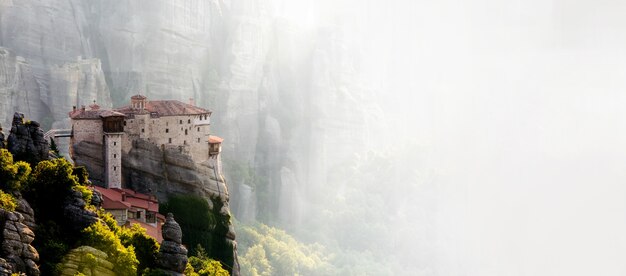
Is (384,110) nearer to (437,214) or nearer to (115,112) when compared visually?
(437,214)

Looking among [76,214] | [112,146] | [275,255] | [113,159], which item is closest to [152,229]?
[113,159]

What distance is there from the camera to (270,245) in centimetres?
8912

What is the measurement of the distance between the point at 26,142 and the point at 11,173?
13.7ft

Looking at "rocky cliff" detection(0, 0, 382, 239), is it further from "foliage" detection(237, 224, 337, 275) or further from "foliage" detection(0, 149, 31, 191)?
"foliage" detection(0, 149, 31, 191)

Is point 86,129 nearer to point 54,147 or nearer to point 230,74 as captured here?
point 54,147

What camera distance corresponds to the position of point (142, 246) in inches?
1764

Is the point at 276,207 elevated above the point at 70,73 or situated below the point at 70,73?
below

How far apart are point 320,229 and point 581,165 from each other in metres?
51.1

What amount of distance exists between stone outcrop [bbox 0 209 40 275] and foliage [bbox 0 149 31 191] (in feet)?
6.88

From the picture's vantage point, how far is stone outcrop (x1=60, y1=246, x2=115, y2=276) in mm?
40412

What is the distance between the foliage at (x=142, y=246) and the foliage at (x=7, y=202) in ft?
21.1

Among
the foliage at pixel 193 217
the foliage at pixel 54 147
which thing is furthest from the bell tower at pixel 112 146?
the foliage at pixel 193 217

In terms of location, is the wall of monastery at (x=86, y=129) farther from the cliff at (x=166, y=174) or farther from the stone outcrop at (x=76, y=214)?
the stone outcrop at (x=76, y=214)

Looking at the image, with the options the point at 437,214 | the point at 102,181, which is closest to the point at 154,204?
the point at 102,181
